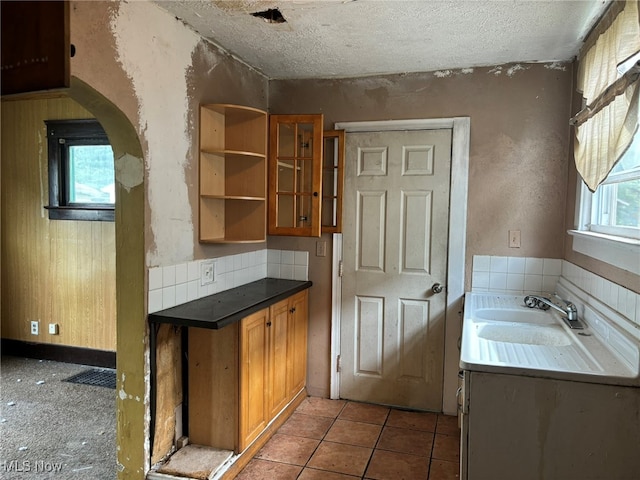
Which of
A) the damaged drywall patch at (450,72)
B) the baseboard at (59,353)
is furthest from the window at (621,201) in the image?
the baseboard at (59,353)

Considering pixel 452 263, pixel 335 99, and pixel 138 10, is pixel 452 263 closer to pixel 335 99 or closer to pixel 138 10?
pixel 335 99

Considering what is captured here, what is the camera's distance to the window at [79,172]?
12.5 feet

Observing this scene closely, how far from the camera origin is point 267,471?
248 cm

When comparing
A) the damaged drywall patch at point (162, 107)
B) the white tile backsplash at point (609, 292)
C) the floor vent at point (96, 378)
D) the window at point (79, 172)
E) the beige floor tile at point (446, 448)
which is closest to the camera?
the white tile backsplash at point (609, 292)

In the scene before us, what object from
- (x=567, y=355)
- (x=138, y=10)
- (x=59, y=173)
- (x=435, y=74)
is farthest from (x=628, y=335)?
(x=59, y=173)

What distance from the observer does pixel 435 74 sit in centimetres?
310

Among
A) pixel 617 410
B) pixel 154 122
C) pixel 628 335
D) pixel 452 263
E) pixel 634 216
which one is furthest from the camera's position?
pixel 452 263

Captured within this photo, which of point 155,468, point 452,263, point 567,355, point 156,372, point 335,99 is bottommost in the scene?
point 155,468

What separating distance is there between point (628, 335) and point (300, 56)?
230 cm

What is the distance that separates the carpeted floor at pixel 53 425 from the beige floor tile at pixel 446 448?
5.90ft

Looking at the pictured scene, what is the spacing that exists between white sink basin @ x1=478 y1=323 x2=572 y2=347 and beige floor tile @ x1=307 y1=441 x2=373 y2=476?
1.03 meters

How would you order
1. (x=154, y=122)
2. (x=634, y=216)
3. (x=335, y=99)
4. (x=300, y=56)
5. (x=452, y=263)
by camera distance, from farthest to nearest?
(x=335, y=99) → (x=452, y=263) → (x=300, y=56) → (x=154, y=122) → (x=634, y=216)

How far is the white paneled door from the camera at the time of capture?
3146mm

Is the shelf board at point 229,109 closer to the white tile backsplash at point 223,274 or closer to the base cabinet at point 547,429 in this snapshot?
the white tile backsplash at point 223,274
